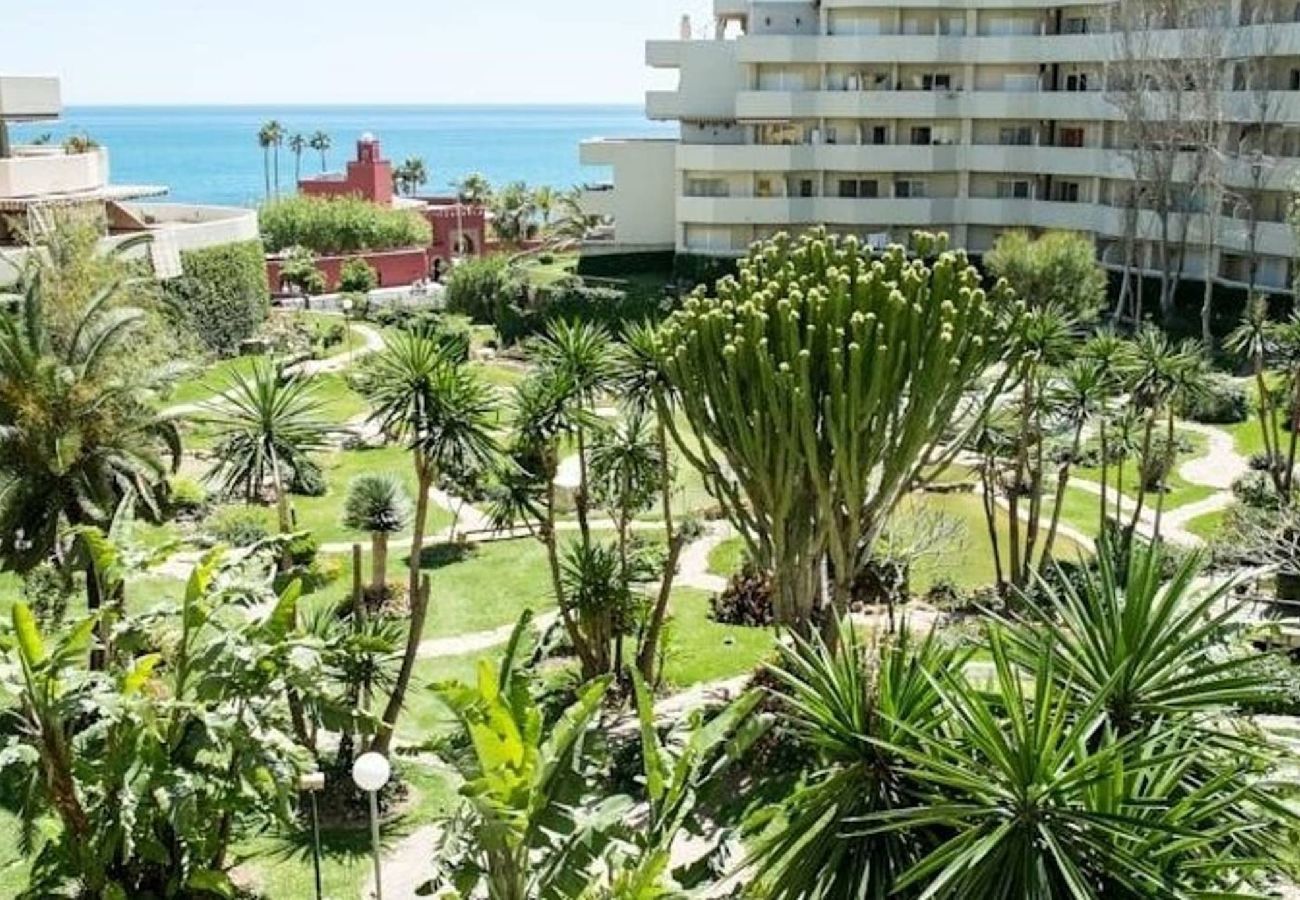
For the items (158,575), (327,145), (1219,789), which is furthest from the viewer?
(327,145)

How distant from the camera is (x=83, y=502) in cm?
1973

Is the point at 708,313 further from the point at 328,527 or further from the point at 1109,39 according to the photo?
the point at 1109,39

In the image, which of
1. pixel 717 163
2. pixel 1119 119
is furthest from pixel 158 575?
pixel 1119 119

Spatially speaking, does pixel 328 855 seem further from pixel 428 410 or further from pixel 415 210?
pixel 415 210

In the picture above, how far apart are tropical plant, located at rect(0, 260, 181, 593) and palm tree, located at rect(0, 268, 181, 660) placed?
14mm

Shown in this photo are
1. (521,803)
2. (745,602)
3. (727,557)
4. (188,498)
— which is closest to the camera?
(521,803)

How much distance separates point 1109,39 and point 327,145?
87.7 meters

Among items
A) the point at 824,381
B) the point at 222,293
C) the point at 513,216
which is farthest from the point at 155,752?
the point at 513,216

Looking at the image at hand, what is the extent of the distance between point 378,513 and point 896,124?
128 ft

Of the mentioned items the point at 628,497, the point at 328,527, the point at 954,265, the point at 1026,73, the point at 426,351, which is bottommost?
the point at 328,527

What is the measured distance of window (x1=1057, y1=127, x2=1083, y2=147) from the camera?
5828cm

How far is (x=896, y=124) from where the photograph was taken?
60094mm

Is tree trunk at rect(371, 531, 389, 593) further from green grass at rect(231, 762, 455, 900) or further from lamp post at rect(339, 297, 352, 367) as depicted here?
lamp post at rect(339, 297, 352, 367)

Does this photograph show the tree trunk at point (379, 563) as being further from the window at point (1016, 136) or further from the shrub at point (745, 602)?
the window at point (1016, 136)
